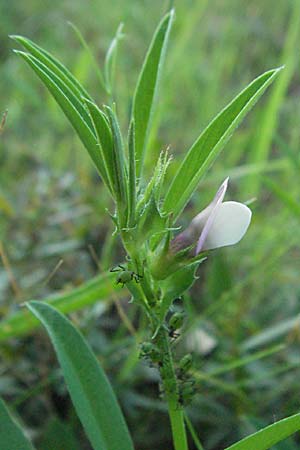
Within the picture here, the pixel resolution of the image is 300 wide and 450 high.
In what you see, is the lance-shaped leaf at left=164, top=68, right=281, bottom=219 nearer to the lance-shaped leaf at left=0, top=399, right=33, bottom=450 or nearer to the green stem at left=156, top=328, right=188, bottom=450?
the green stem at left=156, top=328, right=188, bottom=450

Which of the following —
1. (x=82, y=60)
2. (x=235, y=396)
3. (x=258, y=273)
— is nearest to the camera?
(x=235, y=396)

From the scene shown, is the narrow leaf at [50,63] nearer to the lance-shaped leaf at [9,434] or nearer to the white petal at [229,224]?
the white petal at [229,224]

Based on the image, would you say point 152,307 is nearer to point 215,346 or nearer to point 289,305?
point 215,346

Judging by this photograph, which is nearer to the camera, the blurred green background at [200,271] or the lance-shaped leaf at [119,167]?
the lance-shaped leaf at [119,167]

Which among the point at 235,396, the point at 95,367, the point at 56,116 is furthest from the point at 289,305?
the point at 56,116

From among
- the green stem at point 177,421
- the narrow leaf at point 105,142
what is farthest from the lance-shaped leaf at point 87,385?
the narrow leaf at point 105,142
